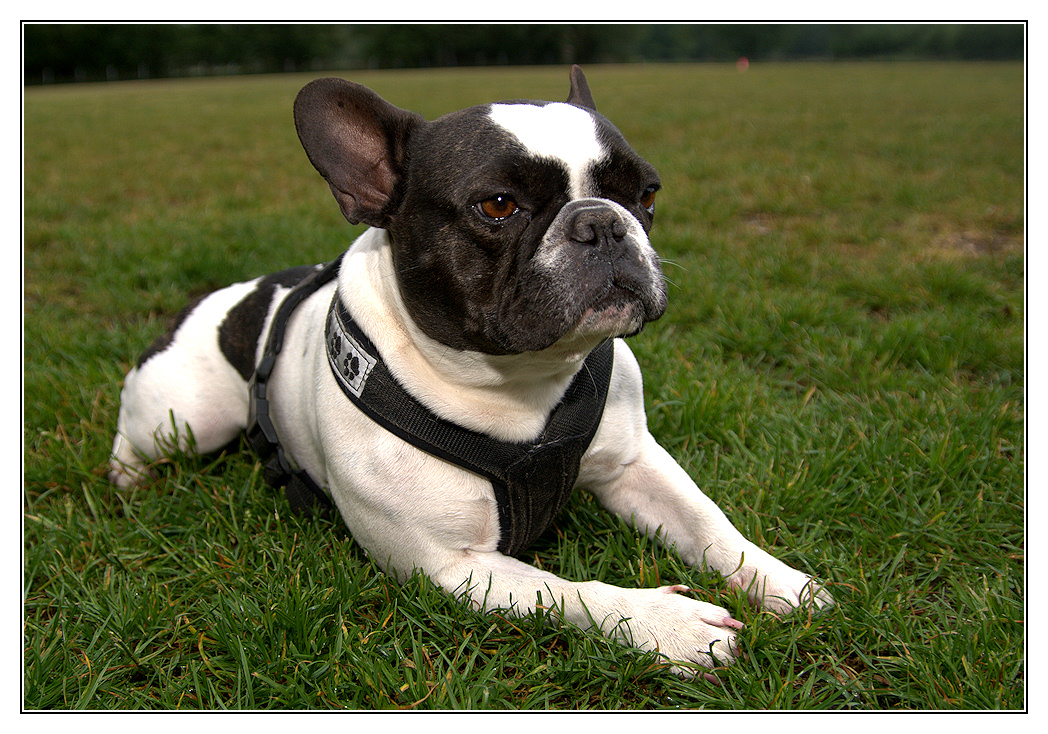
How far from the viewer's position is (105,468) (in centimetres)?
321

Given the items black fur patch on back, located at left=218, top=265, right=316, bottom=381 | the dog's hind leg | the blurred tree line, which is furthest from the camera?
the blurred tree line

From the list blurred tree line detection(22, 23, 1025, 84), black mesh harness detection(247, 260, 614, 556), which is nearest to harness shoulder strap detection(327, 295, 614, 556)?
black mesh harness detection(247, 260, 614, 556)

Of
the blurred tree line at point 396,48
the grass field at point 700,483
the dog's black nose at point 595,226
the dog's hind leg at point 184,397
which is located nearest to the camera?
the dog's black nose at point 595,226

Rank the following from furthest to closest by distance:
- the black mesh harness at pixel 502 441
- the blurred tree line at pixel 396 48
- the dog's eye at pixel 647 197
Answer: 1. the blurred tree line at pixel 396 48
2. the dog's eye at pixel 647 197
3. the black mesh harness at pixel 502 441

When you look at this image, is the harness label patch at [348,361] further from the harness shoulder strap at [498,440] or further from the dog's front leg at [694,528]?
the dog's front leg at [694,528]

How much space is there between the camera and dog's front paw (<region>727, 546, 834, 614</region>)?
7.54 ft

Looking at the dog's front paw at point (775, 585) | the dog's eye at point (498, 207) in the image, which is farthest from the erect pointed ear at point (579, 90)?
the dog's front paw at point (775, 585)

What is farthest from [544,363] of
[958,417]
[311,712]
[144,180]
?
[144,180]

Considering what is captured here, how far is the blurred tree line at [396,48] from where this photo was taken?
77.4 ft

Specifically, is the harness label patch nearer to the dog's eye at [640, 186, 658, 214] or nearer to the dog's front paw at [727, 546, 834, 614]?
the dog's eye at [640, 186, 658, 214]

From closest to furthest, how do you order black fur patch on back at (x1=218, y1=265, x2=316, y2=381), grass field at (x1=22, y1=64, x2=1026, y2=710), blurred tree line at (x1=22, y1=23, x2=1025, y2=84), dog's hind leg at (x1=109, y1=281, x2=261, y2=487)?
grass field at (x1=22, y1=64, x2=1026, y2=710)
black fur patch on back at (x1=218, y1=265, x2=316, y2=381)
dog's hind leg at (x1=109, y1=281, x2=261, y2=487)
blurred tree line at (x1=22, y1=23, x2=1025, y2=84)

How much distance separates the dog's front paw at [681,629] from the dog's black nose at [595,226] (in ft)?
3.23

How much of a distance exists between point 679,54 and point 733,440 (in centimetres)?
3426

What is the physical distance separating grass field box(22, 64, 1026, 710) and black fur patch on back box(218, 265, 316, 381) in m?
0.42
